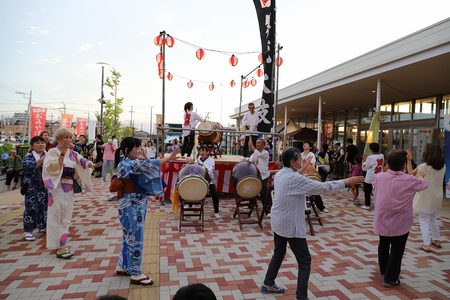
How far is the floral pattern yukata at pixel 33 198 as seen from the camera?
497cm

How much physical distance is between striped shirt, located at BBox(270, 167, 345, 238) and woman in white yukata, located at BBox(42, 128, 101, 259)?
3.02m

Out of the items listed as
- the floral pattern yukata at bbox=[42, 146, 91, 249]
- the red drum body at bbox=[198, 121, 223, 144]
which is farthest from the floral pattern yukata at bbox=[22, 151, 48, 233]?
the red drum body at bbox=[198, 121, 223, 144]

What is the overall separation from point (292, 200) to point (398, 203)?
4.71 feet

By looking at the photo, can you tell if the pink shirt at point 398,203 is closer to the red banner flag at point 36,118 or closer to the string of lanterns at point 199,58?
the string of lanterns at point 199,58

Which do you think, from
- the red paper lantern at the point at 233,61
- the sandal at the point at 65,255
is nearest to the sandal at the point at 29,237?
the sandal at the point at 65,255

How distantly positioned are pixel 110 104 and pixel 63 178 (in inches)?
980

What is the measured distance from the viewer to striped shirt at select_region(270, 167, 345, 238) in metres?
2.95

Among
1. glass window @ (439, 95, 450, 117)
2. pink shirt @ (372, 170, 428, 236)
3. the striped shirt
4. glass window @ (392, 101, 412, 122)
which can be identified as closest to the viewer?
the striped shirt

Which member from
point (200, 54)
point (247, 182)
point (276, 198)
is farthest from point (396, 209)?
point (200, 54)

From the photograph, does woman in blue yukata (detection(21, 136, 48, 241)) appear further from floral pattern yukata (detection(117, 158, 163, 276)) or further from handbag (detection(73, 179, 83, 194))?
floral pattern yukata (detection(117, 158, 163, 276))

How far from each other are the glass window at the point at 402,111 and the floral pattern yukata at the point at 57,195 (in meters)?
14.2

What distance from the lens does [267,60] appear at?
8.95m

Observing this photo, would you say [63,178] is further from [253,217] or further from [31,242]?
[253,217]

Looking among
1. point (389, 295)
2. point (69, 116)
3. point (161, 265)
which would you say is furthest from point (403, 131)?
point (69, 116)
